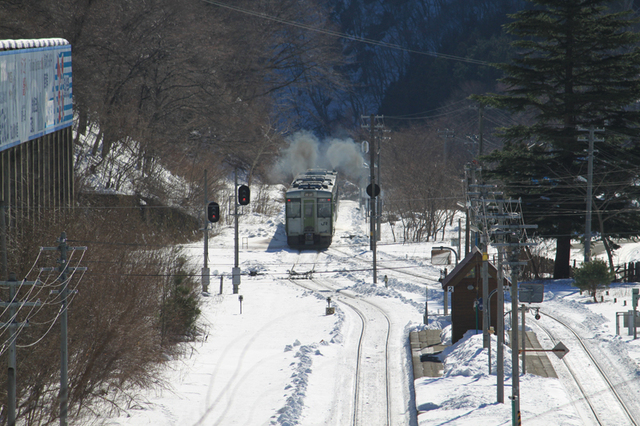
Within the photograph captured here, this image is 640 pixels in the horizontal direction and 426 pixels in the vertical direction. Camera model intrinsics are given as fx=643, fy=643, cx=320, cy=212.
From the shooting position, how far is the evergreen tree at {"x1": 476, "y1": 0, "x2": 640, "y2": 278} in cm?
2889

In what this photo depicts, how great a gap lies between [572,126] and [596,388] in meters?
18.1

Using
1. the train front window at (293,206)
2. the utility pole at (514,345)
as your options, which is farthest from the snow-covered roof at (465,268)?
the train front window at (293,206)

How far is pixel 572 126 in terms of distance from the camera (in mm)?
30625

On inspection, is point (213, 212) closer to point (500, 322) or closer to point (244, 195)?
point (244, 195)

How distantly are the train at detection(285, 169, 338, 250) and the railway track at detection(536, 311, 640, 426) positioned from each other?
19338 mm

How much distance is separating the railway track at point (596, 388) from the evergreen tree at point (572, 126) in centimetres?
1087

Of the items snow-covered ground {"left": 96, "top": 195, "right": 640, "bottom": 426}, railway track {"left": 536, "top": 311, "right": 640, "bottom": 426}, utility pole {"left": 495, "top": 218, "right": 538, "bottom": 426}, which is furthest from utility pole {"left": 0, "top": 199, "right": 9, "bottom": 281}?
railway track {"left": 536, "top": 311, "right": 640, "bottom": 426}

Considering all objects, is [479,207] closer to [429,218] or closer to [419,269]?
[419,269]

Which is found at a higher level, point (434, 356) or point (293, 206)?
point (293, 206)

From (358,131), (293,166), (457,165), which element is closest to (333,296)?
(457,165)

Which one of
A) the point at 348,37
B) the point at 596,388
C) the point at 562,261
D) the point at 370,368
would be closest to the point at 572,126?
the point at 562,261

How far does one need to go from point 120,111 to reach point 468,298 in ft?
85.5

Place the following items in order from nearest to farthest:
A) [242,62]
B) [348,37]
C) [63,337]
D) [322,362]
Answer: [63,337], [322,362], [242,62], [348,37]

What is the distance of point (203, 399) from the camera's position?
51.6ft
